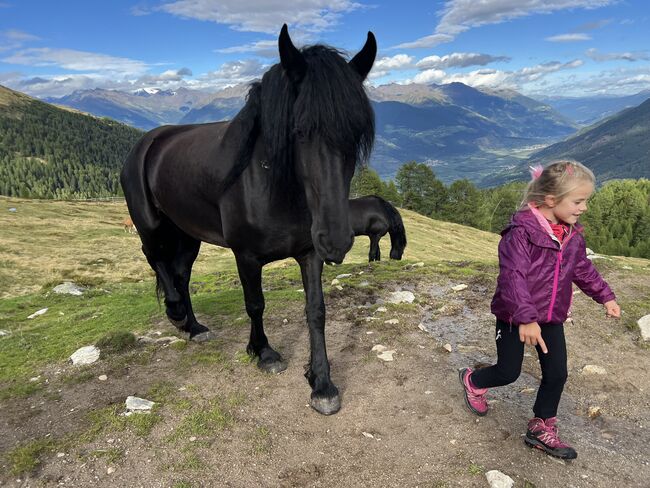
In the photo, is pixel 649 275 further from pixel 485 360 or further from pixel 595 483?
pixel 595 483

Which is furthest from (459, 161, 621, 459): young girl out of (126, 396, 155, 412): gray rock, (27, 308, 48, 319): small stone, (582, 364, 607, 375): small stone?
(27, 308, 48, 319): small stone

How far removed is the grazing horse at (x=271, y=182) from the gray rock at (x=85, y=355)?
1.19m

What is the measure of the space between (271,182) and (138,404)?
2950mm

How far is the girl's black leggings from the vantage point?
399cm

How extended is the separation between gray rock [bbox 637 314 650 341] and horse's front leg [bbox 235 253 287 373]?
5.74 meters

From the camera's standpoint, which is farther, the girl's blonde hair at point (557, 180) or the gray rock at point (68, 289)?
the gray rock at point (68, 289)

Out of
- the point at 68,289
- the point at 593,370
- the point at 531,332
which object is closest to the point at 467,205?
the point at 68,289

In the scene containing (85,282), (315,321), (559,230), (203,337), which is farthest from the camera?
(85,282)

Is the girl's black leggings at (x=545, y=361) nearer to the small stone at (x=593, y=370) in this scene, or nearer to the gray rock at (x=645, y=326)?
the small stone at (x=593, y=370)

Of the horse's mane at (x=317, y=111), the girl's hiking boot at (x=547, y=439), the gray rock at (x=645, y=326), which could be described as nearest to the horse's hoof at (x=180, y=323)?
the horse's mane at (x=317, y=111)

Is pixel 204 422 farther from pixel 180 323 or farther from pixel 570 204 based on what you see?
pixel 570 204

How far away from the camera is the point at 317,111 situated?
135 inches

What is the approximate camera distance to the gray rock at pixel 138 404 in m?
4.55

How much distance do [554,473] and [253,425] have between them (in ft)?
9.61
